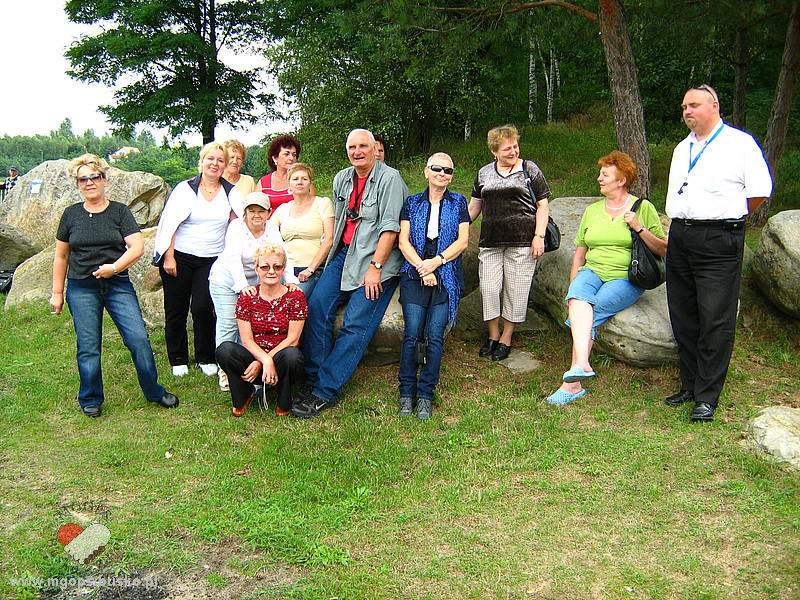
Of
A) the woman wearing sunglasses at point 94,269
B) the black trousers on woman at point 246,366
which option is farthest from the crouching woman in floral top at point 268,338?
the woman wearing sunglasses at point 94,269

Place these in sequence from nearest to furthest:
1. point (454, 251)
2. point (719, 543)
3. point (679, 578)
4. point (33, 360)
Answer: point (679, 578) → point (719, 543) → point (454, 251) → point (33, 360)

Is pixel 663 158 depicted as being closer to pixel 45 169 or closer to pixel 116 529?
pixel 45 169

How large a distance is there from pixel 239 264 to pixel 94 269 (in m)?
1.05

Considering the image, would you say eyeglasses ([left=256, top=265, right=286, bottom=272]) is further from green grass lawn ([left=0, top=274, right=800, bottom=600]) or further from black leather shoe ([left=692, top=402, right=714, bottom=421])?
black leather shoe ([left=692, top=402, right=714, bottom=421])

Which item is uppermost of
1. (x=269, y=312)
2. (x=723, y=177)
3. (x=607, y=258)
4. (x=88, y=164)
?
(x=88, y=164)

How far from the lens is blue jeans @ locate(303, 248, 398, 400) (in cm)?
538

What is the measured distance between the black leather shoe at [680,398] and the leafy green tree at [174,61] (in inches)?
732

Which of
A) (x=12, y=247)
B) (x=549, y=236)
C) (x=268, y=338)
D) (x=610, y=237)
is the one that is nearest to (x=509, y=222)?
(x=549, y=236)

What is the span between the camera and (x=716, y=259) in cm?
465

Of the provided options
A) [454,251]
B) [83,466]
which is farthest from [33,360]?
[454,251]

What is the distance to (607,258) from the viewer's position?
5363 millimetres

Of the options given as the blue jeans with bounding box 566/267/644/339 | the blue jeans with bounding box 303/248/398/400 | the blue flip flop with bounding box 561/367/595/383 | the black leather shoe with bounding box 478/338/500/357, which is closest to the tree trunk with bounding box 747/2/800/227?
the blue jeans with bounding box 566/267/644/339

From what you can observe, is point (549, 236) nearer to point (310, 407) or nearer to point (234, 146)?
point (310, 407)

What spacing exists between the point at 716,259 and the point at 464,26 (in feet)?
16.3
